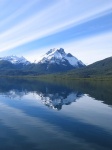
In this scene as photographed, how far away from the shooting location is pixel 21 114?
231 feet

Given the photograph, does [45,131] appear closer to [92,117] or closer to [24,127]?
[24,127]

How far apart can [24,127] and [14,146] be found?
12.4 m

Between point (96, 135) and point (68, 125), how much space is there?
9.37m

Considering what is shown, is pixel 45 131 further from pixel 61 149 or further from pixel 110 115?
pixel 110 115

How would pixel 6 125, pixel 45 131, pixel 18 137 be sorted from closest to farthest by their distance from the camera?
pixel 18 137 < pixel 45 131 < pixel 6 125

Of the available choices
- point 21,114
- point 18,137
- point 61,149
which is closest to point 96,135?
point 61,149

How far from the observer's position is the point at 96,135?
4844cm

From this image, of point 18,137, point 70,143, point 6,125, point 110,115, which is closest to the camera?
point 70,143

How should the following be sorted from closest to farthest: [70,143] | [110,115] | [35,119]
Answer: [70,143], [35,119], [110,115]

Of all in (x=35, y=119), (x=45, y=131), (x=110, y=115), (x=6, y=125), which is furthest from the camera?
(x=110, y=115)

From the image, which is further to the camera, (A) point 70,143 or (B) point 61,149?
(A) point 70,143

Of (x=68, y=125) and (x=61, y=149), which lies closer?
(x=61, y=149)

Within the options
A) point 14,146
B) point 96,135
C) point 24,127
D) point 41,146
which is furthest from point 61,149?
point 24,127

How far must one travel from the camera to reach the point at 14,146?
41.9 meters
